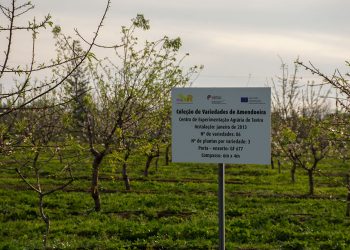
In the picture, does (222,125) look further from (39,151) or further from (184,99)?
(39,151)

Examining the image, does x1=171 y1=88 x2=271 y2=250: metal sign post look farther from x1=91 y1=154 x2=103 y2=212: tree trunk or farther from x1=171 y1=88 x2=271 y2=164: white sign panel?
x1=91 y1=154 x2=103 y2=212: tree trunk

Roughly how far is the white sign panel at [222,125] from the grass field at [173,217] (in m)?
1.10

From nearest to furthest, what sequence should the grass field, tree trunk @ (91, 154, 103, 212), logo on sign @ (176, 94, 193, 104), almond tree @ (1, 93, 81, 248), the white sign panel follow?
almond tree @ (1, 93, 81, 248)
the white sign panel
logo on sign @ (176, 94, 193, 104)
the grass field
tree trunk @ (91, 154, 103, 212)

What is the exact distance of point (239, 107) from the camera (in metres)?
5.58

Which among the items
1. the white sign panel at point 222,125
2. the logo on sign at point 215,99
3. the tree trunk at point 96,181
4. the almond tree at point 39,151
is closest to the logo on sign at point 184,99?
the white sign panel at point 222,125

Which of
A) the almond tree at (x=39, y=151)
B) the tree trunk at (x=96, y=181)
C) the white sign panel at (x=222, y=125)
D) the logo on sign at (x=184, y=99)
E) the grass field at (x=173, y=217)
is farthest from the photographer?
the tree trunk at (x=96, y=181)

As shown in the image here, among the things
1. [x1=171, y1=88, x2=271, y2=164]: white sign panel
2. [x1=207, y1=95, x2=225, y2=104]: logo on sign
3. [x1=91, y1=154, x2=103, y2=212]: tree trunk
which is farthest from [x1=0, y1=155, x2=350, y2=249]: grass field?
[x1=207, y1=95, x2=225, y2=104]: logo on sign

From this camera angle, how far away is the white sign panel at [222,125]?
557cm

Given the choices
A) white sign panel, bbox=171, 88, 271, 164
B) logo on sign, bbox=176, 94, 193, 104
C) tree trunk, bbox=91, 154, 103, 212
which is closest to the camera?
white sign panel, bbox=171, 88, 271, 164

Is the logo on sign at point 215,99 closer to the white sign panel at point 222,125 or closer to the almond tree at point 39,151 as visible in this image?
the white sign panel at point 222,125

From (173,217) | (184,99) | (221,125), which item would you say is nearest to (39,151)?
(184,99)

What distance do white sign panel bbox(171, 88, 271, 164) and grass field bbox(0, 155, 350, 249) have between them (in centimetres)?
110

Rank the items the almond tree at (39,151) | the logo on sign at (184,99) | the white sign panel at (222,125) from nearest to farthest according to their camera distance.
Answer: the almond tree at (39,151), the white sign panel at (222,125), the logo on sign at (184,99)

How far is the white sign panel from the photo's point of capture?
219 inches
